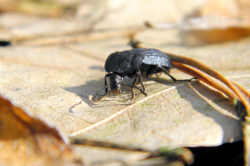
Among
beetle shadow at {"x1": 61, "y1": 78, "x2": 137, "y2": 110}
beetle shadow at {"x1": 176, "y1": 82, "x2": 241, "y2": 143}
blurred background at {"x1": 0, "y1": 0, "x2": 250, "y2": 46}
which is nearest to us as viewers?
beetle shadow at {"x1": 176, "y1": 82, "x2": 241, "y2": 143}

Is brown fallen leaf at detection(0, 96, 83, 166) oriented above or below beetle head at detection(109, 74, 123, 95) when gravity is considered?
below

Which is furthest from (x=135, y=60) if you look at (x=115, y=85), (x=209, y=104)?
(x=209, y=104)

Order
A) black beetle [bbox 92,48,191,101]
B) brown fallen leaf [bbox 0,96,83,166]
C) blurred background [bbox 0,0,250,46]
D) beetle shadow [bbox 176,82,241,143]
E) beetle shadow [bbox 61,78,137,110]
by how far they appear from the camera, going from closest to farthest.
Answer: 1. brown fallen leaf [bbox 0,96,83,166]
2. beetle shadow [bbox 176,82,241,143]
3. beetle shadow [bbox 61,78,137,110]
4. black beetle [bbox 92,48,191,101]
5. blurred background [bbox 0,0,250,46]

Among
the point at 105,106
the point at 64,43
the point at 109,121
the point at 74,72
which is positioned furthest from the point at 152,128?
the point at 64,43

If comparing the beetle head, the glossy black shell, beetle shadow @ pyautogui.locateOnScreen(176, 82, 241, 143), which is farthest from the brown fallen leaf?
the glossy black shell

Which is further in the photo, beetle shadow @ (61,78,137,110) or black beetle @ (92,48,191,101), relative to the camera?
black beetle @ (92,48,191,101)

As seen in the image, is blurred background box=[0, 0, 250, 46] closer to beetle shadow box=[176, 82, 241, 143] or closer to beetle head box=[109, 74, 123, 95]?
beetle head box=[109, 74, 123, 95]
